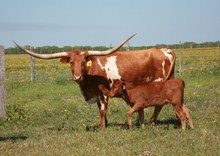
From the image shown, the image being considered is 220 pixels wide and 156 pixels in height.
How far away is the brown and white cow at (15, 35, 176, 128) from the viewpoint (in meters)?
10.0

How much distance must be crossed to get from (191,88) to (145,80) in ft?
21.7

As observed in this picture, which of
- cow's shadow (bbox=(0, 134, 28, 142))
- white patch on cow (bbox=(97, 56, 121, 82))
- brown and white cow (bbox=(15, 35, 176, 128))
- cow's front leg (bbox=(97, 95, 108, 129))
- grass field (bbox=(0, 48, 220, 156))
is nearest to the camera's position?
grass field (bbox=(0, 48, 220, 156))

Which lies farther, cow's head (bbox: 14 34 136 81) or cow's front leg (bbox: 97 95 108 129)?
cow's front leg (bbox: 97 95 108 129)

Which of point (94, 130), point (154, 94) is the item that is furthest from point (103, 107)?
point (154, 94)

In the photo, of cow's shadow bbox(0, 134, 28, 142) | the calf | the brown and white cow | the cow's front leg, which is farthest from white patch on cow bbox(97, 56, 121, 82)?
cow's shadow bbox(0, 134, 28, 142)

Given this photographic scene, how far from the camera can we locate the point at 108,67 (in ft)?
34.7

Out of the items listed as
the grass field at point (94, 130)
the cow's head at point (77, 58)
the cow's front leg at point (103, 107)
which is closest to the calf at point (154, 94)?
the cow's front leg at point (103, 107)

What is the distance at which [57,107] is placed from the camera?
13.4 m

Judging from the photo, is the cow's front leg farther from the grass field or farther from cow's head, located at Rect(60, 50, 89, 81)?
cow's head, located at Rect(60, 50, 89, 81)

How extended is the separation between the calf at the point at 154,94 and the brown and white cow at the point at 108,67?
46 cm

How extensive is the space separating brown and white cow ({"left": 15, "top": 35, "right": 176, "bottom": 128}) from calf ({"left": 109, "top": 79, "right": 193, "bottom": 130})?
1.52 feet

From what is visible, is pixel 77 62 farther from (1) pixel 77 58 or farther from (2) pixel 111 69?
(2) pixel 111 69

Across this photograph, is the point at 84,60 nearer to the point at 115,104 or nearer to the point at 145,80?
the point at 145,80

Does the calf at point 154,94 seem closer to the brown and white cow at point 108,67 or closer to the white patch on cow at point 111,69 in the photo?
the white patch on cow at point 111,69
